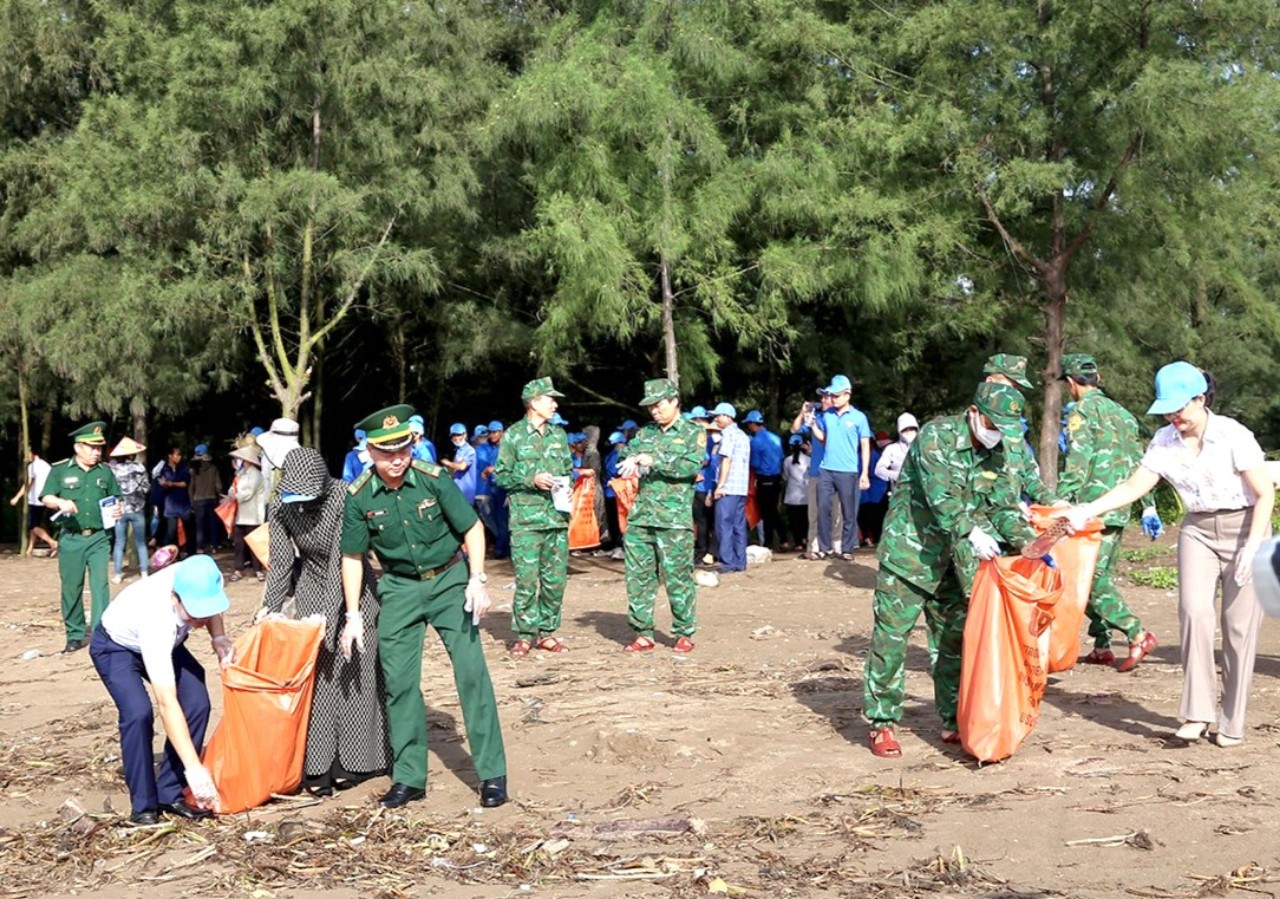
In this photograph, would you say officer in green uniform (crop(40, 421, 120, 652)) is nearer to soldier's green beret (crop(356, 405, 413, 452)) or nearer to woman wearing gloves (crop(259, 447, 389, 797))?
woman wearing gloves (crop(259, 447, 389, 797))

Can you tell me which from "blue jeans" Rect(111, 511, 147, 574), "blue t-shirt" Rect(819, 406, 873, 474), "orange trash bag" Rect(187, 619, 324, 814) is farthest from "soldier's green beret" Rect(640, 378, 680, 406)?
"blue jeans" Rect(111, 511, 147, 574)

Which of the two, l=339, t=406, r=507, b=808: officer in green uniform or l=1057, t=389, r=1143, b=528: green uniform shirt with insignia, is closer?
l=339, t=406, r=507, b=808: officer in green uniform

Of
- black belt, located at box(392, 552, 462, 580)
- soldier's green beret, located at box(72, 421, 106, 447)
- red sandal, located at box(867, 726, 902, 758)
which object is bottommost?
red sandal, located at box(867, 726, 902, 758)

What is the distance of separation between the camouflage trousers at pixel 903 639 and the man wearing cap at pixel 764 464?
32.2 feet

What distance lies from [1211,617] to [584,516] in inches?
346

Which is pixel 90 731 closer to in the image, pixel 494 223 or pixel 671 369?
pixel 671 369

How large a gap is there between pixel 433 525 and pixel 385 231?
14.3 m

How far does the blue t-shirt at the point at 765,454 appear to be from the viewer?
56.3 ft

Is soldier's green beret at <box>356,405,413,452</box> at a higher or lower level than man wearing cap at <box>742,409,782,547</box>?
higher

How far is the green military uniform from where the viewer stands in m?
9.15

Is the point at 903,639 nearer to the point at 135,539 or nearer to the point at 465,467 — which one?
the point at 465,467

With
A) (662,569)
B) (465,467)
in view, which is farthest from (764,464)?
(662,569)

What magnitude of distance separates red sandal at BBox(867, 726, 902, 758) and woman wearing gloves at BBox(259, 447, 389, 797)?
2.43 meters

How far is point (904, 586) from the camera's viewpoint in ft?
23.6
